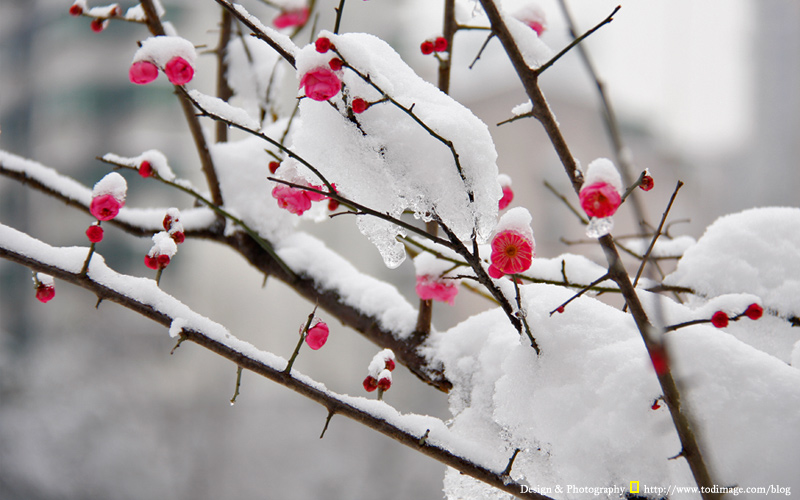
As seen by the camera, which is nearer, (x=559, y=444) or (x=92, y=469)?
(x=559, y=444)

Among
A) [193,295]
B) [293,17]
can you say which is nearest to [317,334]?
[293,17]

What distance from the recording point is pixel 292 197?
1.14 m

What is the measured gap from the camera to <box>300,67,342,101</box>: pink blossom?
32.2 inches

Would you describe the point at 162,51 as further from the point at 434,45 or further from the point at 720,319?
the point at 720,319

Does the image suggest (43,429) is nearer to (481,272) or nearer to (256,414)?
(256,414)

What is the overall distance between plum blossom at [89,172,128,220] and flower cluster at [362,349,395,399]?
61 cm

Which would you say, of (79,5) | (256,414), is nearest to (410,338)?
(79,5)

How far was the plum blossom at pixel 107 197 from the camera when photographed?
1013 mm

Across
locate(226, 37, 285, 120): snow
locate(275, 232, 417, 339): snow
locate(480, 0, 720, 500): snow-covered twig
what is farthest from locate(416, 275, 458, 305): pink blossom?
locate(226, 37, 285, 120): snow

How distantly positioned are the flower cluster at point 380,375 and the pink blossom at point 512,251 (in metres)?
0.35

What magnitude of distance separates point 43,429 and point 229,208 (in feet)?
22.5

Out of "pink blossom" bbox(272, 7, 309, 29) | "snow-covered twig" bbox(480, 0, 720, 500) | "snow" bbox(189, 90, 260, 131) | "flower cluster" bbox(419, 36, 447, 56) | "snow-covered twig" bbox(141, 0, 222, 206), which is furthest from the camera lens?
"pink blossom" bbox(272, 7, 309, 29)

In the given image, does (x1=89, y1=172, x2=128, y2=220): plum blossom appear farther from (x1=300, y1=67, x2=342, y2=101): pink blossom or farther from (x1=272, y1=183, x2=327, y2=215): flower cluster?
(x1=300, y1=67, x2=342, y2=101): pink blossom

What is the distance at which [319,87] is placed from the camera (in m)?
0.82
